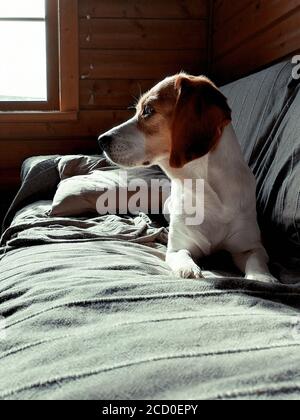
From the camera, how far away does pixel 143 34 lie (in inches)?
111

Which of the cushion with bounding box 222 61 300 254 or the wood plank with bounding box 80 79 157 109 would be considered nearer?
the cushion with bounding box 222 61 300 254

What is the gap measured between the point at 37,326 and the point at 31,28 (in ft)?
8.76

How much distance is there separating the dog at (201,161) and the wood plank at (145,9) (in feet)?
5.72

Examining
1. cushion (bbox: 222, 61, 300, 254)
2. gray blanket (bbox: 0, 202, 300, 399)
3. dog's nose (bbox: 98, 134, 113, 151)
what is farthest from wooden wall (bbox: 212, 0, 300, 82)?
gray blanket (bbox: 0, 202, 300, 399)

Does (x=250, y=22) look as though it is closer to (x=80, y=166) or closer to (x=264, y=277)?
(x=80, y=166)

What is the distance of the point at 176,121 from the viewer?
45.4 inches

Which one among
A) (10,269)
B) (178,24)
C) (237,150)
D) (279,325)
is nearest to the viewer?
(279,325)

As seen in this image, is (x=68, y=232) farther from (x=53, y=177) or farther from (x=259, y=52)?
(x=259, y=52)

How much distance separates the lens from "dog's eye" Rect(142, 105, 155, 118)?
128 centimetres

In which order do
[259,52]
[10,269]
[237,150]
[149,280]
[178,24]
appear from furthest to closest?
1. [178,24]
2. [259,52]
3. [237,150]
4. [10,269]
5. [149,280]

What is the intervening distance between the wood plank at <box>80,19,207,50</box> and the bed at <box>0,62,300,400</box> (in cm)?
159

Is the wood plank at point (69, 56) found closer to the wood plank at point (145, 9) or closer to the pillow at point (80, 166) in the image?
the wood plank at point (145, 9)

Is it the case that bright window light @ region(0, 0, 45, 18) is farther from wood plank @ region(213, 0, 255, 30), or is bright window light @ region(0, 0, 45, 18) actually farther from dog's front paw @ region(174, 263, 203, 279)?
dog's front paw @ region(174, 263, 203, 279)

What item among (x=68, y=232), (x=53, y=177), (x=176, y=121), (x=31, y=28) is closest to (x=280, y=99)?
(x=176, y=121)
